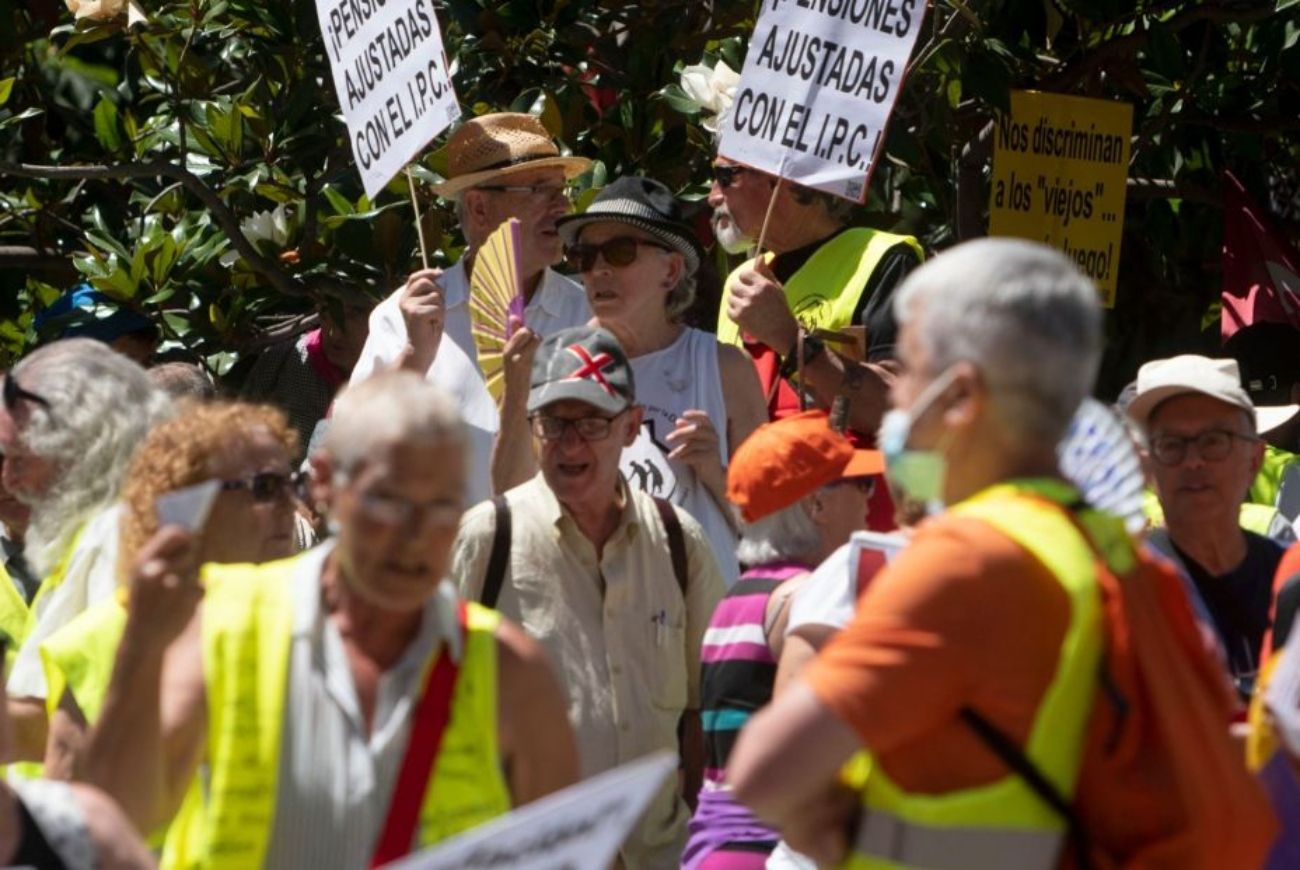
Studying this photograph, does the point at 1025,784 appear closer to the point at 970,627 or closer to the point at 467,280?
the point at 970,627

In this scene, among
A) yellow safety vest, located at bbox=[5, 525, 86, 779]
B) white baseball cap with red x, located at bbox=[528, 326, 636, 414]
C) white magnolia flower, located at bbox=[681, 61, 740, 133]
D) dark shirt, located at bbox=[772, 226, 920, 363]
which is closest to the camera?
yellow safety vest, located at bbox=[5, 525, 86, 779]

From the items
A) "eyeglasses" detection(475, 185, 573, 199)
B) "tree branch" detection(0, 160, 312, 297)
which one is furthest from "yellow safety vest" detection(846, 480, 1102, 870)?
"tree branch" detection(0, 160, 312, 297)

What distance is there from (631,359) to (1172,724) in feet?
11.3

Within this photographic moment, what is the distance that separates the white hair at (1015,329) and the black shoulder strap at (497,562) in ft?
8.29

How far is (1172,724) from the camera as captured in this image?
3.27 metres

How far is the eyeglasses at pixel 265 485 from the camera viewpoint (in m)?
4.57

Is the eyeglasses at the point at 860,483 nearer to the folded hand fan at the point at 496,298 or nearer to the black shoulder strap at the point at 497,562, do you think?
the black shoulder strap at the point at 497,562

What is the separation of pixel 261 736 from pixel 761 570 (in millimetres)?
1970

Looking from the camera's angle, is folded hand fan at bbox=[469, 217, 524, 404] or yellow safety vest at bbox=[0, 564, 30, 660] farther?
folded hand fan at bbox=[469, 217, 524, 404]

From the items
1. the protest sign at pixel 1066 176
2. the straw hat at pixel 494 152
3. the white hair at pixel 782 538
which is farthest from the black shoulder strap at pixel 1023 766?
the protest sign at pixel 1066 176

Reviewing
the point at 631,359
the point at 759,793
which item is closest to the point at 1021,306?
the point at 759,793

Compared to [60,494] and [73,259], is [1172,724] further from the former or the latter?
[73,259]

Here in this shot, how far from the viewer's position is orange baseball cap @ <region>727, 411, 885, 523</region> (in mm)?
5555

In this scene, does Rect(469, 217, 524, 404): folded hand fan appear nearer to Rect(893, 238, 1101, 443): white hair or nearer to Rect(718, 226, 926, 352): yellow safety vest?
Rect(718, 226, 926, 352): yellow safety vest
